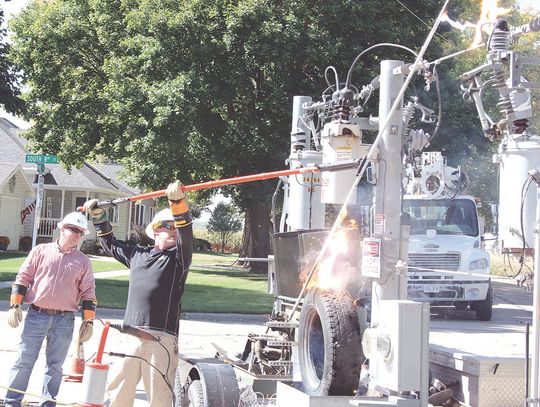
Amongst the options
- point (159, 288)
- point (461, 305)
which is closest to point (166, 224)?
point (159, 288)

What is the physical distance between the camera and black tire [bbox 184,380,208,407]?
20.0ft

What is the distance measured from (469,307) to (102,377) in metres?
13.2

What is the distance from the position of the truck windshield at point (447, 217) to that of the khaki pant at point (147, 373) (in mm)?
11577

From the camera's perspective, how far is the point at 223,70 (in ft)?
80.4

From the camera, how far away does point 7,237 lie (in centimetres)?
3844

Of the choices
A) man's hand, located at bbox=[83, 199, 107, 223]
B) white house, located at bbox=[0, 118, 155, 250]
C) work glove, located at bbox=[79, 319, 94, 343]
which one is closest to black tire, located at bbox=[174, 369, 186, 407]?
work glove, located at bbox=[79, 319, 94, 343]

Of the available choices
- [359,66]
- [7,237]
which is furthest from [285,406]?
[7,237]

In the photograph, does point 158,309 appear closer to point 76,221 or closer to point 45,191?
point 76,221

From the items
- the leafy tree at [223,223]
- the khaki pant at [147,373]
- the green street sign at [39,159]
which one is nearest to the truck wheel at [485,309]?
the green street sign at [39,159]

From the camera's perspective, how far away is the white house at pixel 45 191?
38.9 m

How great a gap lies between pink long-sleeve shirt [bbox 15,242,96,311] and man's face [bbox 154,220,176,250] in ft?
5.33

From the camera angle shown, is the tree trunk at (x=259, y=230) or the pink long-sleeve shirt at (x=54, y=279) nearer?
the pink long-sleeve shirt at (x=54, y=279)

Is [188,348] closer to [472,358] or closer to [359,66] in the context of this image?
[472,358]

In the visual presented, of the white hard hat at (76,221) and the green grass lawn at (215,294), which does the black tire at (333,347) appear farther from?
the green grass lawn at (215,294)
